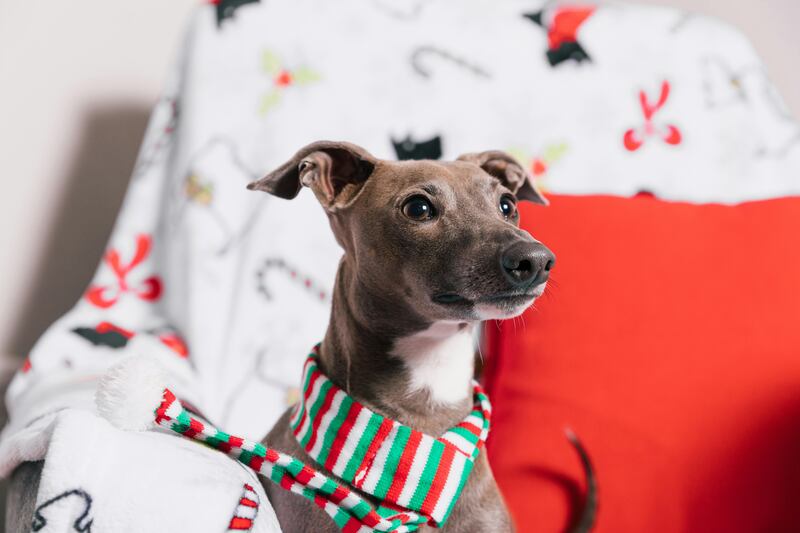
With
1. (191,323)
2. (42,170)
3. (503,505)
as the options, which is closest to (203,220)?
(191,323)

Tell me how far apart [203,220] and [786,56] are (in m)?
1.60

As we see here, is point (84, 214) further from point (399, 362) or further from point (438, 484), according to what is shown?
point (438, 484)

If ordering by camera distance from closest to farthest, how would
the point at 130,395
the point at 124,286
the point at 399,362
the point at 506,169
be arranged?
the point at 130,395
the point at 399,362
the point at 506,169
the point at 124,286

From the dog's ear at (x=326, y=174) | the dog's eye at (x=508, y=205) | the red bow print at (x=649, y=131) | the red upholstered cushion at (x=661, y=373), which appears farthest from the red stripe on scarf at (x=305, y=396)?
the red bow print at (x=649, y=131)

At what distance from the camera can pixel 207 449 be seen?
102 centimetres

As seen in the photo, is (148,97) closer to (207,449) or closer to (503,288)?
(207,449)

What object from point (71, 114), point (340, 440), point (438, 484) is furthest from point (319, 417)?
point (71, 114)

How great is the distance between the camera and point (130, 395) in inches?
32.3

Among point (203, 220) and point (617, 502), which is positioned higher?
point (203, 220)

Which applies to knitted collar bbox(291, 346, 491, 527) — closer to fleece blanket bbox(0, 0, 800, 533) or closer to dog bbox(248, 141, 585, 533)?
dog bbox(248, 141, 585, 533)

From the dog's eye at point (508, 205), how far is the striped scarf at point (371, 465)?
0.98ft

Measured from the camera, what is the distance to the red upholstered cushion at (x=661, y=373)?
4.18 feet

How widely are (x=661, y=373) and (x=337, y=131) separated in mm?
893

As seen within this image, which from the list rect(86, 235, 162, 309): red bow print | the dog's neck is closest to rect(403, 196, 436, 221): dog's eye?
the dog's neck
